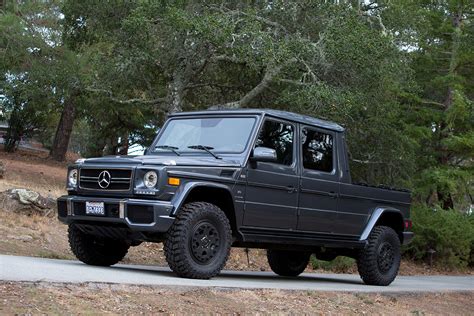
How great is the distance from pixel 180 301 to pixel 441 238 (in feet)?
44.5

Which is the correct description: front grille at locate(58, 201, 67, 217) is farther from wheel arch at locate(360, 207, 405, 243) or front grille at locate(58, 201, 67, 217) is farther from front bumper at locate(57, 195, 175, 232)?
wheel arch at locate(360, 207, 405, 243)

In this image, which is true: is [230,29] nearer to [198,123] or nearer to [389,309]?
[198,123]

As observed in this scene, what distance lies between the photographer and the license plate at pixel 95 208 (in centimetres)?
874

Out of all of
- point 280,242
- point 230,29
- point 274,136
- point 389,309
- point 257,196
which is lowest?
point 389,309

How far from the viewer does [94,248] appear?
989 centimetres

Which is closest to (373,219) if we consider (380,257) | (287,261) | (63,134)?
(380,257)

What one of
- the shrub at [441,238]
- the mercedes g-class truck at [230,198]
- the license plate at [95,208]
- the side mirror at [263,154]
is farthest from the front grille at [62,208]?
the shrub at [441,238]

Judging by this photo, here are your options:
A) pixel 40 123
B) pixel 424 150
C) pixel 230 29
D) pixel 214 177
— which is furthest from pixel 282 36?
pixel 40 123

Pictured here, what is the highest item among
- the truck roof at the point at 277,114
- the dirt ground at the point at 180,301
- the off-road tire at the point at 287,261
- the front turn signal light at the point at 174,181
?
the truck roof at the point at 277,114

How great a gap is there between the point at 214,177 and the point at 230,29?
8.26 metres

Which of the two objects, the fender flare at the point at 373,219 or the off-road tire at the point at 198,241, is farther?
the fender flare at the point at 373,219

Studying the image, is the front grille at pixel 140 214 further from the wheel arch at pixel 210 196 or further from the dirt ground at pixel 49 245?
the dirt ground at pixel 49 245

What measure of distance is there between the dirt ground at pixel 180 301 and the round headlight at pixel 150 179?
1.46m

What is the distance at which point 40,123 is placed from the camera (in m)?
39.4
